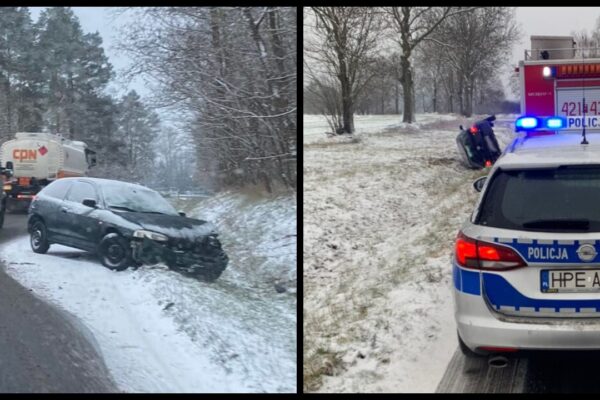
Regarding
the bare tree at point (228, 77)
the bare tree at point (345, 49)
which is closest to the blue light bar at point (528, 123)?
the bare tree at point (228, 77)

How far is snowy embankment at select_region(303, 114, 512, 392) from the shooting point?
5.32 meters

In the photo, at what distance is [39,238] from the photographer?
6.29 metres

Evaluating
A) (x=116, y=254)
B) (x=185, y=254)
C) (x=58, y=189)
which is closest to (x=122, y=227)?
(x=116, y=254)

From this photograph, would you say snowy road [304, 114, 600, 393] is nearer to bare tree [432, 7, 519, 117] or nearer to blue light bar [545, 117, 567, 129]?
bare tree [432, 7, 519, 117]

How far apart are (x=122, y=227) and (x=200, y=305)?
102 cm

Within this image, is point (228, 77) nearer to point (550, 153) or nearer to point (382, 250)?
point (382, 250)

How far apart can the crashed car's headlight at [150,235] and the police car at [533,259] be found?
2926mm


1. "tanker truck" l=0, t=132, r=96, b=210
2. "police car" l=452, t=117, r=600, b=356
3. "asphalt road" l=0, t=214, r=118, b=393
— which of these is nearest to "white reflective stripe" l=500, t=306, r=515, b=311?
"police car" l=452, t=117, r=600, b=356

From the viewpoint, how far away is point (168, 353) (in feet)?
18.7

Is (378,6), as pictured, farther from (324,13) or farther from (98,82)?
(98,82)
